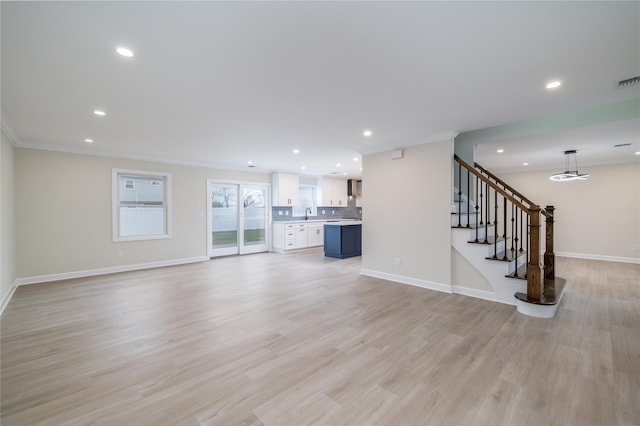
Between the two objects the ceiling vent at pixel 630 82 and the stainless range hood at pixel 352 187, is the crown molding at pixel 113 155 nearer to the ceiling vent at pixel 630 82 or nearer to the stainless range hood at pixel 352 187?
the stainless range hood at pixel 352 187

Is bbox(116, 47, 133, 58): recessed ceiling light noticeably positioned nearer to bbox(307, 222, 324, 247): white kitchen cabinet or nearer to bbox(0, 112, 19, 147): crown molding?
bbox(0, 112, 19, 147): crown molding

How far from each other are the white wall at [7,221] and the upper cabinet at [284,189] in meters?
5.32

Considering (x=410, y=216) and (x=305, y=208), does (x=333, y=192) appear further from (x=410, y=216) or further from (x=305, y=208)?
(x=410, y=216)

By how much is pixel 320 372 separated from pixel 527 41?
288 cm

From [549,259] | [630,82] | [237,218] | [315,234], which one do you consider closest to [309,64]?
[630,82]

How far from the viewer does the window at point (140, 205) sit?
552 cm

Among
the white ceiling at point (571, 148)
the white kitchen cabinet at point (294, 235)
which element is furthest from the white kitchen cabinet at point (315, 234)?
the white ceiling at point (571, 148)

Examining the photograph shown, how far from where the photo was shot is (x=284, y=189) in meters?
8.29

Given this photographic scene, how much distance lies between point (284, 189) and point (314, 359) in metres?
6.42

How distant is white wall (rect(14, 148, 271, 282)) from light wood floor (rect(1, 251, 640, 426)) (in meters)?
0.88

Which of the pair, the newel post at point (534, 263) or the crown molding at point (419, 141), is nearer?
the newel post at point (534, 263)

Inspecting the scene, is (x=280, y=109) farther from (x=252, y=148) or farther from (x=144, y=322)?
(x=144, y=322)

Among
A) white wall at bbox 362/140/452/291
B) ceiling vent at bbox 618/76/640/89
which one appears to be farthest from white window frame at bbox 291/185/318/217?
ceiling vent at bbox 618/76/640/89

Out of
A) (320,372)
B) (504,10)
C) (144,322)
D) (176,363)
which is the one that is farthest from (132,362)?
(504,10)
